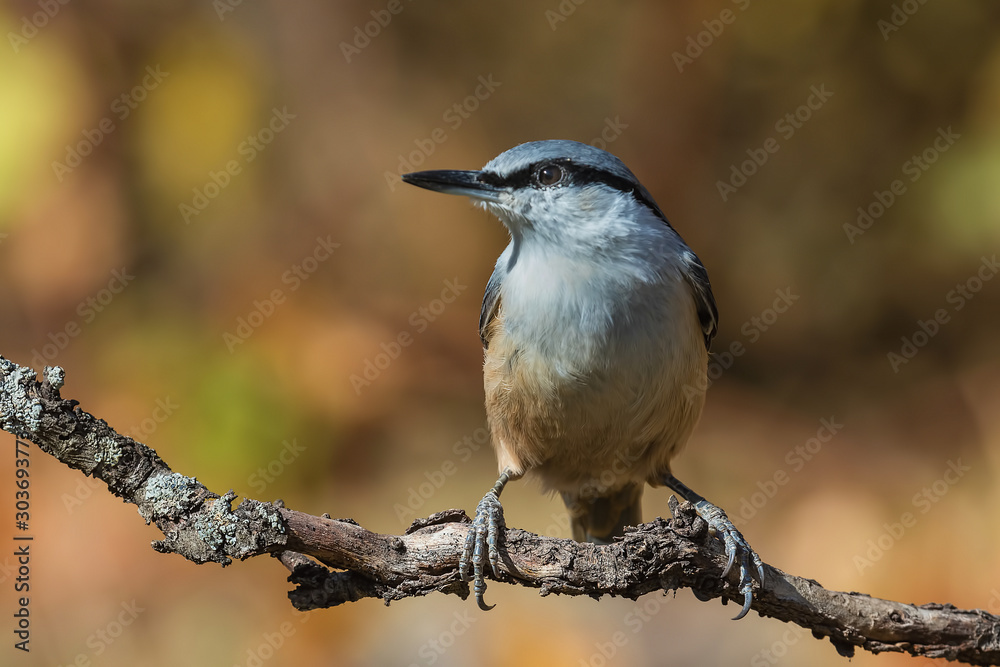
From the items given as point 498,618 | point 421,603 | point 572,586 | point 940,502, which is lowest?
point 421,603

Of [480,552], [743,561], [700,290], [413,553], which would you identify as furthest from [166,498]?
[700,290]

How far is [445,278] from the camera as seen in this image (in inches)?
256

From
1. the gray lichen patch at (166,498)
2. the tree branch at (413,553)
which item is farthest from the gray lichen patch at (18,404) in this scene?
the gray lichen patch at (166,498)

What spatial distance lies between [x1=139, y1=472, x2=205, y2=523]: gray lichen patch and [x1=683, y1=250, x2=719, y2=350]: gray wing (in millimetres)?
2061

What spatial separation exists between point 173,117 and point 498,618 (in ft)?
14.2

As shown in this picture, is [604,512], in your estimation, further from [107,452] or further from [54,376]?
[54,376]

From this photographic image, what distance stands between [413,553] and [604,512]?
1544mm

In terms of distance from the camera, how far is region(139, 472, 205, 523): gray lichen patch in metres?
2.19

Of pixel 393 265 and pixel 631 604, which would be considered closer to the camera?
pixel 631 604

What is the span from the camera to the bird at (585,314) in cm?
289

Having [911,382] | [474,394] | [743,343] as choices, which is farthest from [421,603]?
[911,382]

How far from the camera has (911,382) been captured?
604 cm

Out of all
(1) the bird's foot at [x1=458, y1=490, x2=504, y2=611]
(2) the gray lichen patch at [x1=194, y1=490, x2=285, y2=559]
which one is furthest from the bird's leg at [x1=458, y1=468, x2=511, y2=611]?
(2) the gray lichen patch at [x1=194, y1=490, x2=285, y2=559]

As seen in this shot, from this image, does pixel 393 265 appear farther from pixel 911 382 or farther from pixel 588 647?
A: pixel 911 382
